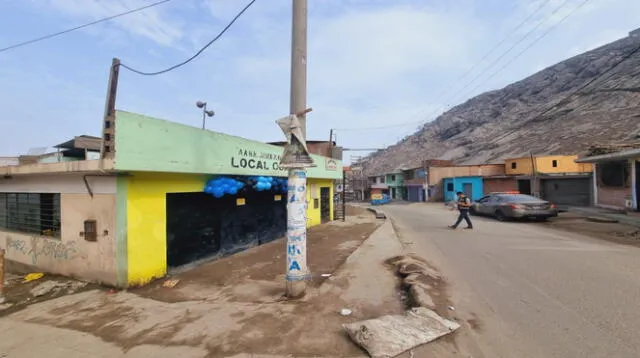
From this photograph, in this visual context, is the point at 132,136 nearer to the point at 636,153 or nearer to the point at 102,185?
the point at 102,185

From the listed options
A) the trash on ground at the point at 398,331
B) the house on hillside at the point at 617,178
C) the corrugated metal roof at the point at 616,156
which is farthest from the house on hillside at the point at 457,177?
the trash on ground at the point at 398,331

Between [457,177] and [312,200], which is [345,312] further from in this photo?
[457,177]

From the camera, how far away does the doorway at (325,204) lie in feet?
55.0

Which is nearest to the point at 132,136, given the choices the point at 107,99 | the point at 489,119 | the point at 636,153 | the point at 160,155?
the point at 160,155

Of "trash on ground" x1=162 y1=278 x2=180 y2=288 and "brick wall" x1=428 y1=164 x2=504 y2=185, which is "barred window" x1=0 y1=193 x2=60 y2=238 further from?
"brick wall" x1=428 y1=164 x2=504 y2=185

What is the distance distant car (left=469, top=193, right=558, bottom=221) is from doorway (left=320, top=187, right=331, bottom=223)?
861cm

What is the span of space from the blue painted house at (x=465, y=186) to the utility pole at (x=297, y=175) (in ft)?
122

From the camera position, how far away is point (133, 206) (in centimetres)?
598

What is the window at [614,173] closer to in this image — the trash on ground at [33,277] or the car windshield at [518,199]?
the car windshield at [518,199]

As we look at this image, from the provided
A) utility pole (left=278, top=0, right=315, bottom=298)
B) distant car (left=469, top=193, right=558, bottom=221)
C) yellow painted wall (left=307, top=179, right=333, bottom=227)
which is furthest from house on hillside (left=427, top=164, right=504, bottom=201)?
utility pole (left=278, top=0, right=315, bottom=298)

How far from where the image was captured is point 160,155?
6051 millimetres

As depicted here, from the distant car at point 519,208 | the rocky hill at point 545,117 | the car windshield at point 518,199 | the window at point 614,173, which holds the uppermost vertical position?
the rocky hill at point 545,117

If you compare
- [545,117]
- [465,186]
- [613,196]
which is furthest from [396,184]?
[613,196]

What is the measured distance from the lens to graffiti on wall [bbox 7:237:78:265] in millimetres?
6879
